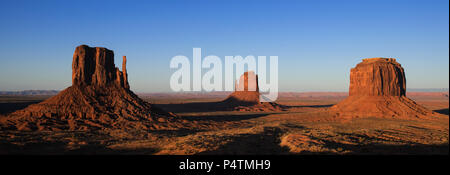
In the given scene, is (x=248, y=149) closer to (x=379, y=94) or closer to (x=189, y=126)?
(x=189, y=126)

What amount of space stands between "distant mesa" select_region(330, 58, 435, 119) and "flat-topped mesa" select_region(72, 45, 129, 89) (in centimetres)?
3403

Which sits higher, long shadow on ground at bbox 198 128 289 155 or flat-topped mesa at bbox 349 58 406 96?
flat-topped mesa at bbox 349 58 406 96

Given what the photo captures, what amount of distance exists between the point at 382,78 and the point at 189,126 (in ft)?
110

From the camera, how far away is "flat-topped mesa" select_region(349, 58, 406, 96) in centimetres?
4122

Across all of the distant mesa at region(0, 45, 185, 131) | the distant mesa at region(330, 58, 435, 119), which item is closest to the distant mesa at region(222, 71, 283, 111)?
the distant mesa at region(330, 58, 435, 119)

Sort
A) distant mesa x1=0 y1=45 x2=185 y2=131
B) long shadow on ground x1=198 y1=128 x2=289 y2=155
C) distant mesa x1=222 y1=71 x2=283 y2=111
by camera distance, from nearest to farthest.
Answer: long shadow on ground x1=198 y1=128 x2=289 y2=155 < distant mesa x1=0 y1=45 x2=185 y2=131 < distant mesa x1=222 y1=71 x2=283 y2=111

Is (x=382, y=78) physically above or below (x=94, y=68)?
below

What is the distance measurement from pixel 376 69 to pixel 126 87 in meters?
39.4

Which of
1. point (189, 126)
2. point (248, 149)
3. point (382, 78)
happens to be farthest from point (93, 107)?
point (382, 78)

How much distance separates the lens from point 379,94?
41.6 m

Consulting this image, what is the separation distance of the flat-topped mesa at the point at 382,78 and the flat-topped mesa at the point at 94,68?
38.8 metres

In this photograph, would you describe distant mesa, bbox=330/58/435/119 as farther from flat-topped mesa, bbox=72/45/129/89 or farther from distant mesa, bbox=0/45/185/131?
flat-topped mesa, bbox=72/45/129/89
